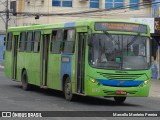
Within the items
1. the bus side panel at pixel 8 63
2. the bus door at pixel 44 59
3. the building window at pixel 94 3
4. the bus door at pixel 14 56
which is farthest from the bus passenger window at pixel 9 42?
the building window at pixel 94 3

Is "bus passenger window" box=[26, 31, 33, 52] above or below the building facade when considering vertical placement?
below

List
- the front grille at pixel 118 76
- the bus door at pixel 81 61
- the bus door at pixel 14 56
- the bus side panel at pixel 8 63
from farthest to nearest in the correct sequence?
the bus side panel at pixel 8 63 → the bus door at pixel 14 56 → the bus door at pixel 81 61 → the front grille at pixel 118 76

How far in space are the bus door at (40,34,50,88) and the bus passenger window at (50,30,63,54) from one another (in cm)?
70

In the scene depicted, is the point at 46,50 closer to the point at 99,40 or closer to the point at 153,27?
the point at 99,40

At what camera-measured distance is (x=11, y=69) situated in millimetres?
25047

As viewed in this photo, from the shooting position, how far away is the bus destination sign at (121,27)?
16.8 metres

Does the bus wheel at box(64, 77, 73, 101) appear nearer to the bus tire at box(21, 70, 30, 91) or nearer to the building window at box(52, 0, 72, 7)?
the bus tire at box(21, 70, 30, 91)

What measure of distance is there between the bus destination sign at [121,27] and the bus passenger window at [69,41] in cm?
146

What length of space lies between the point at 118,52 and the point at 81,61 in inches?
53.2

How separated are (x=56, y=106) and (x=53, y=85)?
145 inches

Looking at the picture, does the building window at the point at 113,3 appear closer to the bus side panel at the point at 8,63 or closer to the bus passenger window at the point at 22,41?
the bus side panel at the point at 8,63

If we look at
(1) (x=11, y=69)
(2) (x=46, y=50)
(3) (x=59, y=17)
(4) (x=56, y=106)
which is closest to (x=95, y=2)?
(3) (x=59, y=17)

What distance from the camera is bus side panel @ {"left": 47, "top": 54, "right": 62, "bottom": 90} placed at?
62.5 ft

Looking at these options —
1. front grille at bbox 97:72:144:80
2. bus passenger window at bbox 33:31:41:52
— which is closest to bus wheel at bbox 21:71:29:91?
bus passenger window at bbox 33:31:41:52
